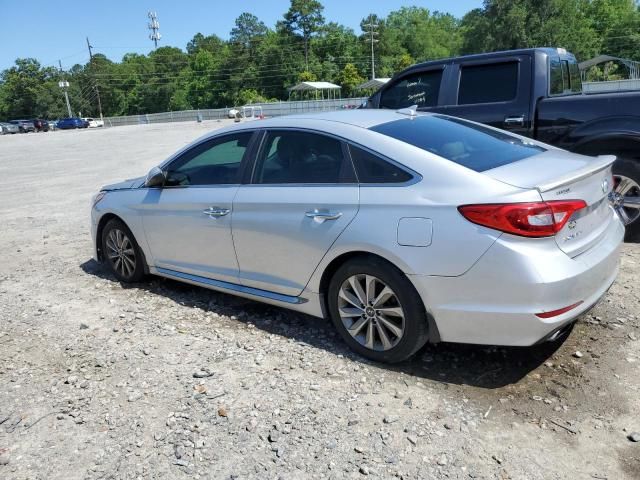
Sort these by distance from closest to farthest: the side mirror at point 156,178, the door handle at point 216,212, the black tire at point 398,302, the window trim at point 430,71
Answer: the black tire at point 398,302
the door handle at point 216,212
the side mirror at point 156,178
the window trim at point 430,71

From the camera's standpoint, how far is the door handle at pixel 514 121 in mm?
5934

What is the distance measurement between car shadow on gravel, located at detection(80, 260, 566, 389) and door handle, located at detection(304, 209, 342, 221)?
97cm

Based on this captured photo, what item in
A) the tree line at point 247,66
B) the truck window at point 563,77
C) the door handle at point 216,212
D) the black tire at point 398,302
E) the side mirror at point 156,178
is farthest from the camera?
the tree line at point 247,66

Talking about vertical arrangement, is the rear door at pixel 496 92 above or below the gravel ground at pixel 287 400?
above

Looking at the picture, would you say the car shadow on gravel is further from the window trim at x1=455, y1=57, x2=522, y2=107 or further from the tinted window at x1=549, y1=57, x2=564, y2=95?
the tinted window at x1=549, y1=57, x2=564, y2=95

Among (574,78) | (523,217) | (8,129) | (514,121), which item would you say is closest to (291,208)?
(523,217)

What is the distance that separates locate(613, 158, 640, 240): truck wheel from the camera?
5309 millimetres

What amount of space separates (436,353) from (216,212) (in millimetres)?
1984

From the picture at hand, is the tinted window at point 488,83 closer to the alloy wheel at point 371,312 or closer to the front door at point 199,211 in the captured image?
the front door at point 199,211

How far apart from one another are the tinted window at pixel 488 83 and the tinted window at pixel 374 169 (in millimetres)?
3397

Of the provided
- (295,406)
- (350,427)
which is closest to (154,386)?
(295,406)

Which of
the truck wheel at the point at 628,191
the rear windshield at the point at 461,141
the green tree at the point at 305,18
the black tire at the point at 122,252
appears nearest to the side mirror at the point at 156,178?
the black tire at the point at 122,252

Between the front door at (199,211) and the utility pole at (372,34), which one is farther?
the utility pole at (372,34)

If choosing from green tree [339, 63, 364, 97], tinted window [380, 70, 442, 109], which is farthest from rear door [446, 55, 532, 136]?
green tree [339, 63, 364, 97]
